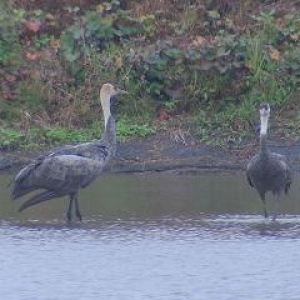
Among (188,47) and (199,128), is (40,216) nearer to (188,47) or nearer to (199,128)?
(199,128)

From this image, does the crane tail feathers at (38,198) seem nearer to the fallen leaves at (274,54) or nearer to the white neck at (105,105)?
the white neck at (105,105)

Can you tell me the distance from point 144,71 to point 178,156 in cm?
204

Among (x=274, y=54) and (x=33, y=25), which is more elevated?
(x=33, y=25)

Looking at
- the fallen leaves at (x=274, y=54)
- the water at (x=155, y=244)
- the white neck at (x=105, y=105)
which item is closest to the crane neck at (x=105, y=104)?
the white neck at (x=105, y=105)

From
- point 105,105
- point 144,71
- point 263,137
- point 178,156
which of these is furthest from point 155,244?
point 144,71

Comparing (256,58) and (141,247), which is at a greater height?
(256,58)

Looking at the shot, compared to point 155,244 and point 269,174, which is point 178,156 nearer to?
point 269,174

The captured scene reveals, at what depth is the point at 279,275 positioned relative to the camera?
11.4m

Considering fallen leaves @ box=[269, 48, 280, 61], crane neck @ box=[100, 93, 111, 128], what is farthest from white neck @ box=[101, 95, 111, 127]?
fallen leaves @ box=[269, 48, 280, 61]

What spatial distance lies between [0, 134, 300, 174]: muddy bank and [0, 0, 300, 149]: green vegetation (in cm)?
24

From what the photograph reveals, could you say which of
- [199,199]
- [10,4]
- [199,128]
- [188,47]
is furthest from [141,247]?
[10,4]

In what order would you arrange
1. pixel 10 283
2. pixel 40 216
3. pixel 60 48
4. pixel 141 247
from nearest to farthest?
pixel 10 283
pixel 141 247
pixel 40 216
pixel 60 48

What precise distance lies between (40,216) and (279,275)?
379cm

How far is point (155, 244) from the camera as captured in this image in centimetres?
1281
